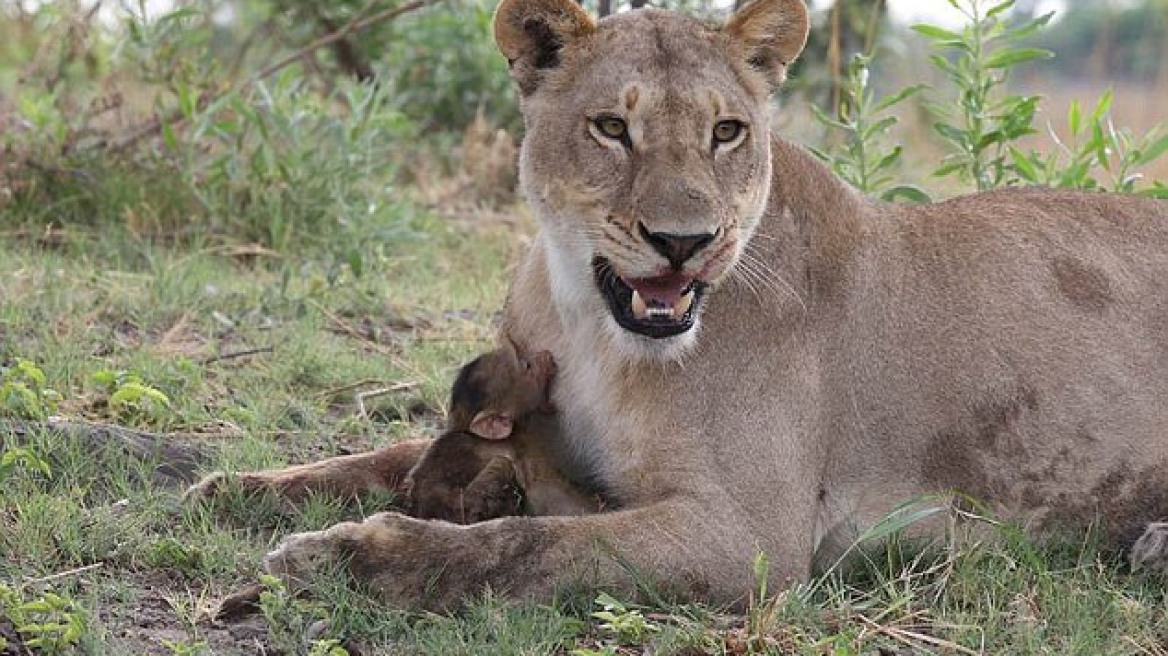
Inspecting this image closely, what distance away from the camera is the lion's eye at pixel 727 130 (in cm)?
391

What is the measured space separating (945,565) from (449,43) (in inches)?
224

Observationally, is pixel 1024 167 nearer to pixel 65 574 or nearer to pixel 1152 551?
pixel 1152 551

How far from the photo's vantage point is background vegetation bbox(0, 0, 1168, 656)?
354cm

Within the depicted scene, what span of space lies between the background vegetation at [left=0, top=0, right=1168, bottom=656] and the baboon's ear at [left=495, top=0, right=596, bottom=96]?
1.08 m

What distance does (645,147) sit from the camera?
12.5 feet

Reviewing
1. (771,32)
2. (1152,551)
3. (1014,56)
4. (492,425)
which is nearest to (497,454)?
(492,425)

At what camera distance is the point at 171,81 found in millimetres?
7211

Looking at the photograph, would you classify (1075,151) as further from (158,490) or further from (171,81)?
(171,81)

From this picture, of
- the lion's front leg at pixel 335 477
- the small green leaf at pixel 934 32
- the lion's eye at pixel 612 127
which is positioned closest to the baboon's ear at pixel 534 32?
the lion's eye at pixel 612 127

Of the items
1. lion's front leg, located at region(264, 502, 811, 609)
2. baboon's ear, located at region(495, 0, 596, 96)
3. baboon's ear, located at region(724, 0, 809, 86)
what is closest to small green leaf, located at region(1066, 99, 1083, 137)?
baboon's ear, located at region(724, 0, 809, 86)

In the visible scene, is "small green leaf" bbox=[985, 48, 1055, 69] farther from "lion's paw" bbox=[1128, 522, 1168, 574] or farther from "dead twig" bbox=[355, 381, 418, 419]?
"dead twig" bbox=[355, 381, 418, 419]

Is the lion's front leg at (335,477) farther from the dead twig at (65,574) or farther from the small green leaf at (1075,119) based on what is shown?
A: the small green leaf at (1075,119)

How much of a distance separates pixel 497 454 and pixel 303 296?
2242 mm

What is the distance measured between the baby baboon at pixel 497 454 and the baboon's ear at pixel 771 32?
0.84 metres
